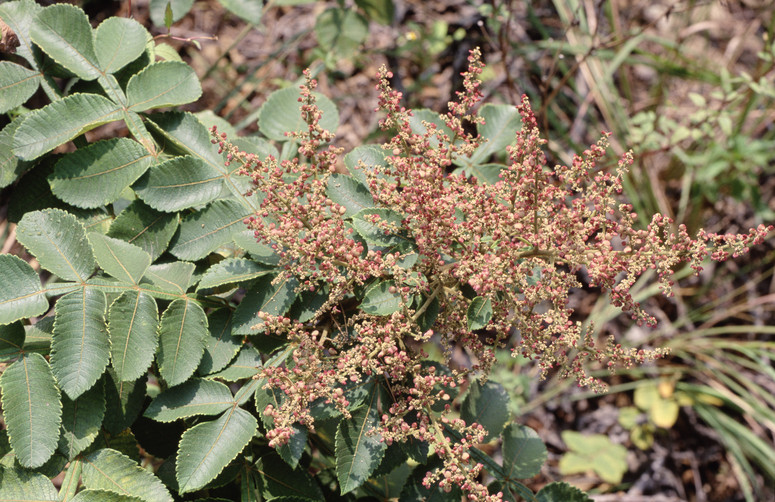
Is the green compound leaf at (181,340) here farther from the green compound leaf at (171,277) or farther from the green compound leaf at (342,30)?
the green compound leaf at (342,30)

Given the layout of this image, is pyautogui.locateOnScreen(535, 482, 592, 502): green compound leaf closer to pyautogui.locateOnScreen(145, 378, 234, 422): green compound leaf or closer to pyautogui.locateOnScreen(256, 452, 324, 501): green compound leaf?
pyautogui.locateOnScreen(256, 452, 324, 501): green compound leaf

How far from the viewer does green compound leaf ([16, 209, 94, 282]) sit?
1.52 meters

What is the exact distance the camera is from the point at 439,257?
1.48 metres

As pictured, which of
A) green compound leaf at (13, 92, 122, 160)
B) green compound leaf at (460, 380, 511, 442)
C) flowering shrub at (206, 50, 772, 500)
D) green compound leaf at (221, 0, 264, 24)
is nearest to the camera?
flowering shrub at (206, 50, 772, 500)

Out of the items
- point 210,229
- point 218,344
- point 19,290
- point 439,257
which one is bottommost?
point 218,344

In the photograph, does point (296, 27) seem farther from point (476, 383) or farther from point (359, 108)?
point (476, 383)

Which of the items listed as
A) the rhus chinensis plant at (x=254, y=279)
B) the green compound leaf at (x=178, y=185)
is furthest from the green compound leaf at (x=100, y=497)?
the green compound leaf at (x=178, y=185)

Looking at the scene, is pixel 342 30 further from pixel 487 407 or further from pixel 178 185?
pixel 487 407

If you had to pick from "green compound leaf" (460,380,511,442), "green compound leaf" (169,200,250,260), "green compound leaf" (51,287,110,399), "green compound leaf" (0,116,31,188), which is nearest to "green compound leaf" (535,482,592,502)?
"green compound leaf" (460,380,511,442)

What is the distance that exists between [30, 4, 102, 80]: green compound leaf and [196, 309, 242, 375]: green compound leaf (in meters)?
0.79

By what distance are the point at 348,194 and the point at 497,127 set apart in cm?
62

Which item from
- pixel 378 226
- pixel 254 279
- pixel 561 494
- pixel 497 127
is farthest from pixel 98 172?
pixel 561 494

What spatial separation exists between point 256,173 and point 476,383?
→ 104cm

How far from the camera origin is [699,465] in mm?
3768
